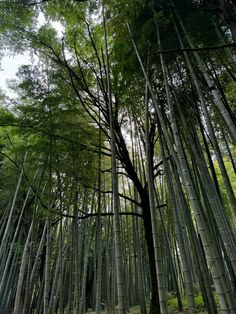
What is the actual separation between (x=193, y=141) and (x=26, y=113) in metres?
2.50

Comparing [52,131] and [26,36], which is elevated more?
[26,36]

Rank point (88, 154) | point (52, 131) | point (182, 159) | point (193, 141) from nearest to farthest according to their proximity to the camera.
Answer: point (182, 159) < point (193, 141) < point (52, 131) < point (88, 154)

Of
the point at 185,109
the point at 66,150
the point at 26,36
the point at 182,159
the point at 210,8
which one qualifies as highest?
the point at 26,36

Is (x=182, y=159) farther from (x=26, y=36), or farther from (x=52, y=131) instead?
(x=26, y=36)

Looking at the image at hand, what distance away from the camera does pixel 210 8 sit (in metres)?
2.48

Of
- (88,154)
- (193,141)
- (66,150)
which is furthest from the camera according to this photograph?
(88,154)

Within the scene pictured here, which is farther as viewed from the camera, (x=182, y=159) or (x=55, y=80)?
(x=55, y=80)

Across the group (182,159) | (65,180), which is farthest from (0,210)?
(182,159)

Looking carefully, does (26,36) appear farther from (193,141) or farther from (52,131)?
(193,141)

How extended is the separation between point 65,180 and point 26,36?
7.32 ft

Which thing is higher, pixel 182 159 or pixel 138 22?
pixel 138 22

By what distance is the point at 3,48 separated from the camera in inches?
137

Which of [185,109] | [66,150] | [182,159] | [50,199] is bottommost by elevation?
[182,159]

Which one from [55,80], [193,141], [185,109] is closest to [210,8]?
[185,109]
